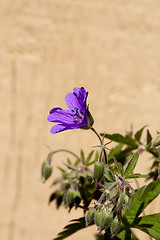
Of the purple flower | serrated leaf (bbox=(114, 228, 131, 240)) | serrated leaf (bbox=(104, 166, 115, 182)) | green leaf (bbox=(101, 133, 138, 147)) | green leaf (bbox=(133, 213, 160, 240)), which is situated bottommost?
serrated leaf (bbox=(114, 228, 131, 240))

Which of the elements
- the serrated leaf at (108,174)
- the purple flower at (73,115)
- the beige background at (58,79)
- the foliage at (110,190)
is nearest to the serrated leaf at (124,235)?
the foliage at (110,190)

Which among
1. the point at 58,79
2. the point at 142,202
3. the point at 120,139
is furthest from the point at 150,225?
the point at 58,79

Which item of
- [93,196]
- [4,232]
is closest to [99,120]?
[4,232]

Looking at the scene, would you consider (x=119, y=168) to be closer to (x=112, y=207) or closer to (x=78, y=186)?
(x=112, y=207)

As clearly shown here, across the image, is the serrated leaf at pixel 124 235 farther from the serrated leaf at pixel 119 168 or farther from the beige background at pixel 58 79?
the beige background at pixel 58 79

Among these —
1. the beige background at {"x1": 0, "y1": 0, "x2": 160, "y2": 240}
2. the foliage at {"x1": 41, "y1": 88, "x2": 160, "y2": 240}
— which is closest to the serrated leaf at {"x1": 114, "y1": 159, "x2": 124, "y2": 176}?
the foliage at {"x1": 41, "y1": 88, "x2": 160, "y2": 240}

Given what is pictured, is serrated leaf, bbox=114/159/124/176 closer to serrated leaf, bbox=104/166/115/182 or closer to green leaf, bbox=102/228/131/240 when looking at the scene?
serrated leaf, bbox=104/166/115/182
